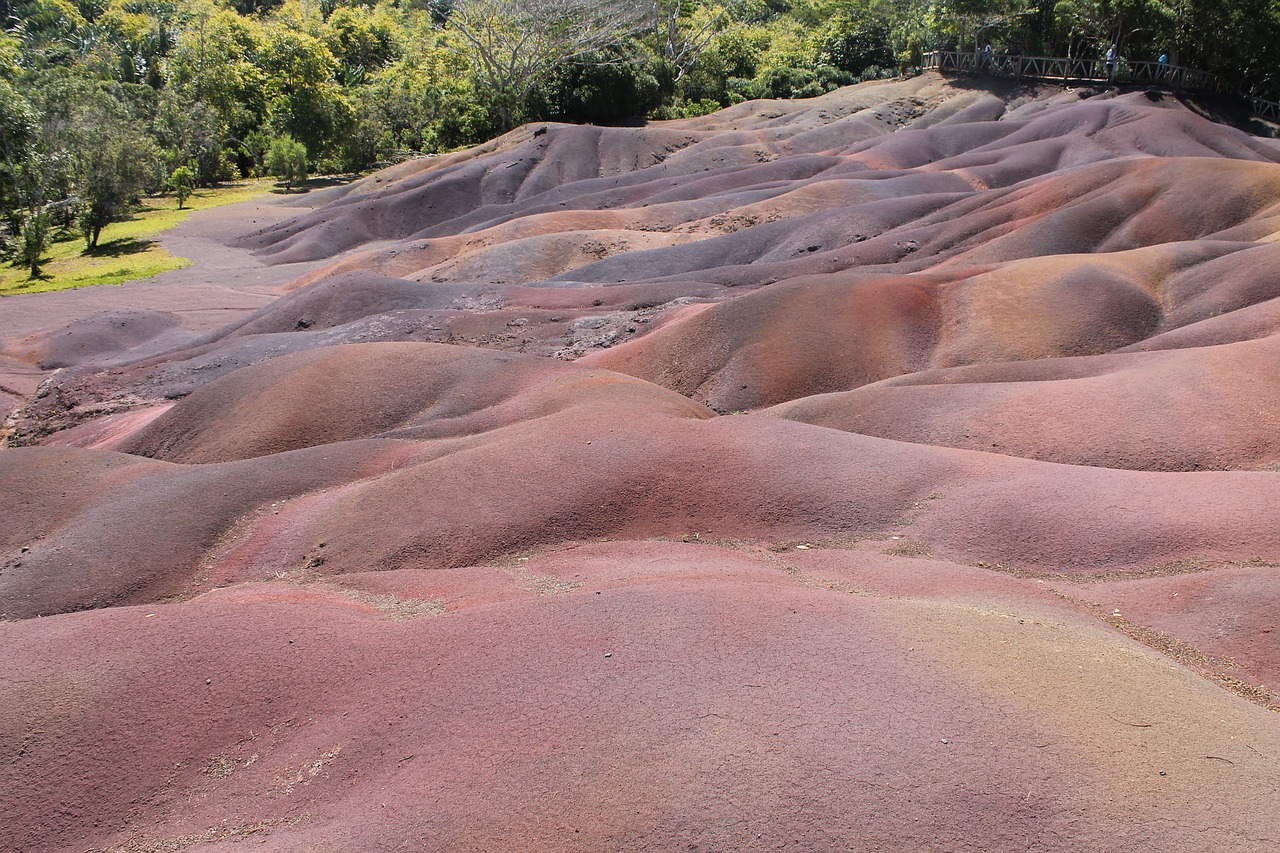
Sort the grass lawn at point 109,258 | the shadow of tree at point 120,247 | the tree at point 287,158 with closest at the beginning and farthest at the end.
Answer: the grass lawn at point 109,258 → the shadow of tree at point 120,247 → the tree at point 287,158

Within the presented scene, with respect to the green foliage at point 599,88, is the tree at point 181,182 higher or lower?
lower

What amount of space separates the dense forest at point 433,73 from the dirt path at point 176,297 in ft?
12.5

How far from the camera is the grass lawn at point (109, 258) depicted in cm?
3584

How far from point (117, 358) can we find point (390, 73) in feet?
150

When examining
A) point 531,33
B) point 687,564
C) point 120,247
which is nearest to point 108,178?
point 120,247

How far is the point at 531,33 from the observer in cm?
5175

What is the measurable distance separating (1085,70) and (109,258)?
158ft

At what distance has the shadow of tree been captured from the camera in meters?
40.7

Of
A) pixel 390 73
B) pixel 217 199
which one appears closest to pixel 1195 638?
pixel 217 199

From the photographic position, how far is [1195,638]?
821cm

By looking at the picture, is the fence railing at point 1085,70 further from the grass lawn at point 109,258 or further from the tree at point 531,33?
the grass lawn at point 109,258

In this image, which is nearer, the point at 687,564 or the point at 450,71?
the point at 687,564

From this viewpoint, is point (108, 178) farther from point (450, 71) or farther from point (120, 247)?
point (450, 71)

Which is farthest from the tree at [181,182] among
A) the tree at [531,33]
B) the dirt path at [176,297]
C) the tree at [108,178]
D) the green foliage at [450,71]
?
the tree at [531,33]
